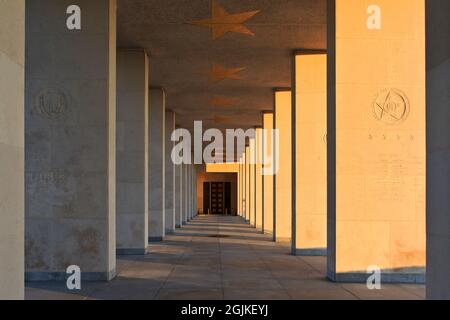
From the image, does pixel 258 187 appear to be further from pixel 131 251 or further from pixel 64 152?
pixel 64 152

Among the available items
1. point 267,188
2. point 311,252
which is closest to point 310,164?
point 311,252

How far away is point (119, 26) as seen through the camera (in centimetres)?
1714

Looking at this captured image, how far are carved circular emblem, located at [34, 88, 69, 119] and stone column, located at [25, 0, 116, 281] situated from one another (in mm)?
19

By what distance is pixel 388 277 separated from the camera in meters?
12.8

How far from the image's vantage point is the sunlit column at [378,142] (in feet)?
42.2

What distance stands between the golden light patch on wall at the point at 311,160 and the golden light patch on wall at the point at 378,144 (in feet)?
20.3
